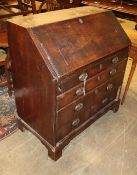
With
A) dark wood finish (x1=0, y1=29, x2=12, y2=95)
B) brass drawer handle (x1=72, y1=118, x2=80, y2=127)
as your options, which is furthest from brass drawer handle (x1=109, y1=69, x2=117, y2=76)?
dark wood finish (x1=0, y1=29, x2=12, y2=95)

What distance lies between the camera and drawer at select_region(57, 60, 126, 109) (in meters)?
1.35

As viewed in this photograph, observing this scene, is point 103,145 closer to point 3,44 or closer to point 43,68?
point 43,68

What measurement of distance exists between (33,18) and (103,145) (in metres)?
1.22

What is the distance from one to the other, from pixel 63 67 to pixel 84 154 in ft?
2.80

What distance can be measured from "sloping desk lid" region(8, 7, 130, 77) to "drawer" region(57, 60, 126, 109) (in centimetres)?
17

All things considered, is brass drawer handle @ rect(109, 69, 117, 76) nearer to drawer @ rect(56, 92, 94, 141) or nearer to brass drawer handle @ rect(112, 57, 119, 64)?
brass drawer handle @ rect(112, 57, 119, 64)

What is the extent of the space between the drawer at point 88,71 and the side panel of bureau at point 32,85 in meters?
0.09

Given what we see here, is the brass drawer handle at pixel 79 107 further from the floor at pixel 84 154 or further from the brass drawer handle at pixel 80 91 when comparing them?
the floor at pixel 84 154

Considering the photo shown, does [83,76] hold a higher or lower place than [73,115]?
higher

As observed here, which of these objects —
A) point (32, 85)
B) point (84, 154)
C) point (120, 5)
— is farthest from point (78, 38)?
point (120, 5)

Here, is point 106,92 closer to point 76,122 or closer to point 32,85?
point 76,122

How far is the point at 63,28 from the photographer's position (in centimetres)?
136

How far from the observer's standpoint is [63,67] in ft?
4.06

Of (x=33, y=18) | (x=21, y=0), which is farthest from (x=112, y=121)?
(x=21, y=0)
